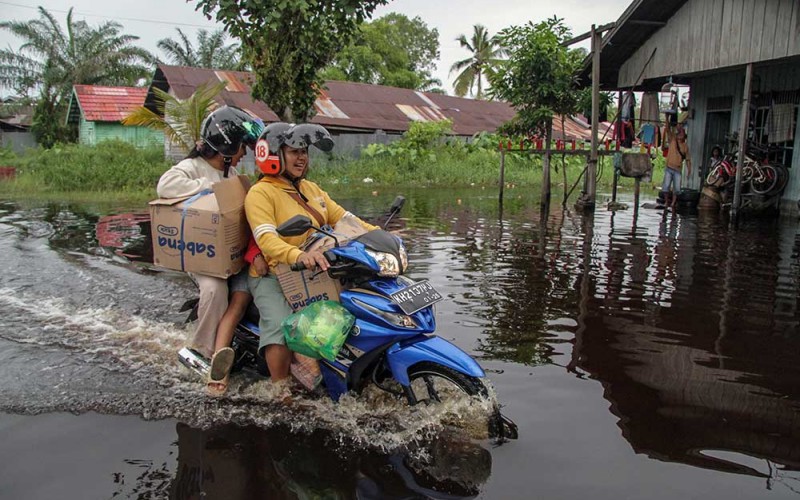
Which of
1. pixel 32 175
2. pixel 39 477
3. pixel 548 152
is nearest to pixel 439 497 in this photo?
pixel 39 477

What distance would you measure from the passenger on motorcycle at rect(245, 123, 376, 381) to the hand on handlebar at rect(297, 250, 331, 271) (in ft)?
0.37

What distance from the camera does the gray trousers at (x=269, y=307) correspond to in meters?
4.19

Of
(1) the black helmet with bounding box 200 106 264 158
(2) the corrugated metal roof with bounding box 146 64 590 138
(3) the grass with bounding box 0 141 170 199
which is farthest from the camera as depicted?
(2) the corrugated metal roof with bounding box 146 64 590 138

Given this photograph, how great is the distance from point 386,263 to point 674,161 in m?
13.3

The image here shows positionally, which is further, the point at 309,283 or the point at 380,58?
the point at 380,58

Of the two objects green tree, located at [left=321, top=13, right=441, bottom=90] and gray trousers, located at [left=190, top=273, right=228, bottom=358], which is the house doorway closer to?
gray trousers, located at [left=190, top=273, right=228, bottom=358]

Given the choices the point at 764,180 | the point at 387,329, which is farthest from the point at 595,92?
the point at 387,329

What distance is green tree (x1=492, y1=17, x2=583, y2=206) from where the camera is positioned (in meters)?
16.0

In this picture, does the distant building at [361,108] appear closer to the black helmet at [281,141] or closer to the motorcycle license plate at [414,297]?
the black helmet at [281,141]

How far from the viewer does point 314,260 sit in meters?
3.84

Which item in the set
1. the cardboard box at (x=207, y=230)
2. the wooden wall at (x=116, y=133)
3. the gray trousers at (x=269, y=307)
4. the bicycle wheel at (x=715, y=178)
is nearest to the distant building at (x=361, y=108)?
the wooden wall at (x=116, y=133)


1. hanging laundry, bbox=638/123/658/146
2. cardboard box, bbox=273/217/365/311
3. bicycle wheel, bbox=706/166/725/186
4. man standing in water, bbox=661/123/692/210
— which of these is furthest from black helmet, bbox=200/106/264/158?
hanging laundry, bbox=638/123/658/146

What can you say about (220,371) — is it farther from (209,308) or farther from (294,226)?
(294,226)

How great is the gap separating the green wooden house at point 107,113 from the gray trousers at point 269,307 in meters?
27.0
